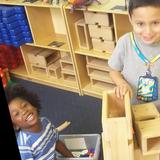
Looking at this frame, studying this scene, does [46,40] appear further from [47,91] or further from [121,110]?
[121,110]

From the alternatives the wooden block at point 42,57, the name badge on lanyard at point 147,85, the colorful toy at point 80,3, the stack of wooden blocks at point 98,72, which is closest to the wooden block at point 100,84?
the stack of wooden blocks at point 98,72

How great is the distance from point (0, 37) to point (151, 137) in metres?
1.97

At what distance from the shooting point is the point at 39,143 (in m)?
1.21

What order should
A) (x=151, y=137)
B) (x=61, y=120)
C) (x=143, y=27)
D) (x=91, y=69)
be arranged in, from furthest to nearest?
(x=91, y=69), (x=61, y=120), (x=143, y=27), (x=151, y=137)

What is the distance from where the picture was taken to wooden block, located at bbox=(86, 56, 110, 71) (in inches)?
80.7

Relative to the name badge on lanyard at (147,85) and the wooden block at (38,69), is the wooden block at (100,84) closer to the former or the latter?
the wooden block at (38,69)

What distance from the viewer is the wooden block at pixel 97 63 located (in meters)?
2.05

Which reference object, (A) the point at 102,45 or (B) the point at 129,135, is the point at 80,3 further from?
(B) the point at 129,135

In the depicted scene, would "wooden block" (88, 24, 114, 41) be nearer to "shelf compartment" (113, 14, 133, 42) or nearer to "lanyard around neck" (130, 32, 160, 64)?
"shelf compartment" (113, 14, 133, 42)

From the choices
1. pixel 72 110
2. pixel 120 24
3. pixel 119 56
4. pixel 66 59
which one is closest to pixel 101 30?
pixel 120 24

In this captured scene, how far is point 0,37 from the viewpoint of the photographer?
237 cm

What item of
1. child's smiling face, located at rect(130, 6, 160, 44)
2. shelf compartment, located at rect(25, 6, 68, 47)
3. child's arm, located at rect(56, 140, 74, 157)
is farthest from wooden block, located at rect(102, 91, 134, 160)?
shelf compartment, located at rect(25, 6, 68, 47)

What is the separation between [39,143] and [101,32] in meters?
0.94

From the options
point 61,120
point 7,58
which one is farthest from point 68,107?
point 7,58
